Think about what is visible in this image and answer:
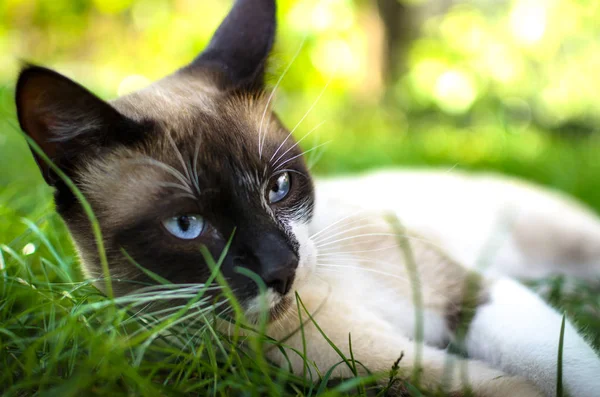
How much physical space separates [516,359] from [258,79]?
3.69 ft

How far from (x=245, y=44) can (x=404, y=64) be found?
677 centimetres

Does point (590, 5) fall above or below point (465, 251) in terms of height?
above

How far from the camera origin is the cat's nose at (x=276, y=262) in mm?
1219

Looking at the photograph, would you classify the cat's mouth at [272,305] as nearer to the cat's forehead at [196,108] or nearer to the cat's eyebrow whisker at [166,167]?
the cat's eyebrow whisker at [166,167]

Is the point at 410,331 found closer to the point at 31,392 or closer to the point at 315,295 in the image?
the point at 315,295

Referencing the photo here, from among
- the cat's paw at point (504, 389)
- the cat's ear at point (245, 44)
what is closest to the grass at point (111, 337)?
the cat's paw at point (504, 389)

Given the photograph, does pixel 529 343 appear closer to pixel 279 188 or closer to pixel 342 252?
pixel 342 252

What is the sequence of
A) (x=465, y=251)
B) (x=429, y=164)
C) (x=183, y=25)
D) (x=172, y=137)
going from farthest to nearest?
(x=183, y=25), (x=429, y=164), (x=465, y=251), (x=172, y=137)

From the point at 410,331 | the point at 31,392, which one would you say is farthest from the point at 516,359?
the point at 31,392

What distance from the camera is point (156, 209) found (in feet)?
4.30

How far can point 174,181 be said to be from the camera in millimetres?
1333

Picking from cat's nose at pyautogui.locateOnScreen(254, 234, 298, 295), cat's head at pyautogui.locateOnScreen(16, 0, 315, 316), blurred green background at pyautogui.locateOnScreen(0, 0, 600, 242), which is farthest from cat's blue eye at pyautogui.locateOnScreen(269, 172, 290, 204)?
blurred green background at pyautogui.locateOnScreen(0, 0, 600, 242)

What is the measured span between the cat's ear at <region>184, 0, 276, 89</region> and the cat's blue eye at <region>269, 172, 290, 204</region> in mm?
343

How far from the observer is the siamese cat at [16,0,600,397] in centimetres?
128
